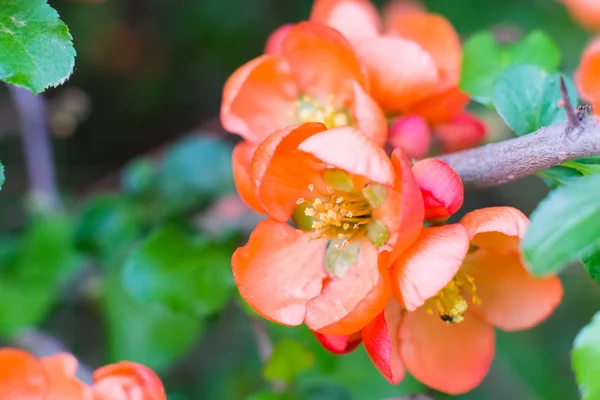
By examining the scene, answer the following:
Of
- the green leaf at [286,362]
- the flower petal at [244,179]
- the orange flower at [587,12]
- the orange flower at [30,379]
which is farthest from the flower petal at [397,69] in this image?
the orange flower at [587,12]

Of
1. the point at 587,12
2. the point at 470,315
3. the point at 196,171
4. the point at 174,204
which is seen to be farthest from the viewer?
the point at 587,12

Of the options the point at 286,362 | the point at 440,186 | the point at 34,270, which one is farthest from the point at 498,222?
the point at 34,270

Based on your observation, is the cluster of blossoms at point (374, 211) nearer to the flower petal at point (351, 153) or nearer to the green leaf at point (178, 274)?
the flower petal at point (351, 153)

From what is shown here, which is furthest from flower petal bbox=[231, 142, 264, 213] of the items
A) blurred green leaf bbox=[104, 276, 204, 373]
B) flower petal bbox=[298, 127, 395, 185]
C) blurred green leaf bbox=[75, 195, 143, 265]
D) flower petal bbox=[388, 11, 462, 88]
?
blurred green leaf bbox=[75, 195, 143, 265]

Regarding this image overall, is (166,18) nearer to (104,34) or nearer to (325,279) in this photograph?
(104,34)

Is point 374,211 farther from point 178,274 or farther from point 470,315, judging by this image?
point 178,274

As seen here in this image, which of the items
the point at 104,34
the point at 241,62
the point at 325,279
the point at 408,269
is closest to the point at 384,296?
the point at 408,269

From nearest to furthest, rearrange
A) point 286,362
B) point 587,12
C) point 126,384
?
point 126,384, point 286,362, point 587,12

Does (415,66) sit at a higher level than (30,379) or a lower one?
higher
